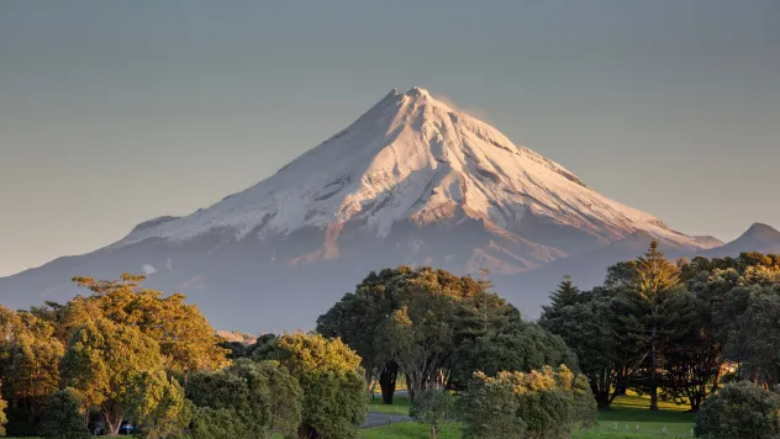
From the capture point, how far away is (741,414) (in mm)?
62906

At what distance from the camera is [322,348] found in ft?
242

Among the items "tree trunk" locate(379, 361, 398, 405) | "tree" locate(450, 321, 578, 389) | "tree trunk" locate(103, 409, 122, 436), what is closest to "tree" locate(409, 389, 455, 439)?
"tree" locate(450, 321, 578, 389)

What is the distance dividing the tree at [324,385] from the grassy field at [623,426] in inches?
101

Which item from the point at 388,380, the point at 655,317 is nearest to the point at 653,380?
the point at 655,317

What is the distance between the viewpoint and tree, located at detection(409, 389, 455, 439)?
76562 millimetres

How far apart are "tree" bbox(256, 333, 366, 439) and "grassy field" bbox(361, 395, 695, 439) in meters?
2.56

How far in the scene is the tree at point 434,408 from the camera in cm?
7656

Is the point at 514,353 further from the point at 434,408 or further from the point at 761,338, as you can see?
the point at 761,338

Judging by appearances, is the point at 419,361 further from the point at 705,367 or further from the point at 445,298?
the point at 705,367

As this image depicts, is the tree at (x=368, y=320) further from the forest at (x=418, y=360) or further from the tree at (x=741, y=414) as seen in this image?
the tree at (x=741, y=414)

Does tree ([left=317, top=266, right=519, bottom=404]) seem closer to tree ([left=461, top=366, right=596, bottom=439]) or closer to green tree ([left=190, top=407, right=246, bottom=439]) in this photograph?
tree ([left=461, top=366, right=596, bottom=439])

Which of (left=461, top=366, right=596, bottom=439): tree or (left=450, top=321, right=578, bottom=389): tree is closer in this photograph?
(left=461, top=366, right=596, bottom=439): tree

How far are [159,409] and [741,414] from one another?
33.7 m

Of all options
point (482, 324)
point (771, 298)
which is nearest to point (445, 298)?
point (482, 324)
